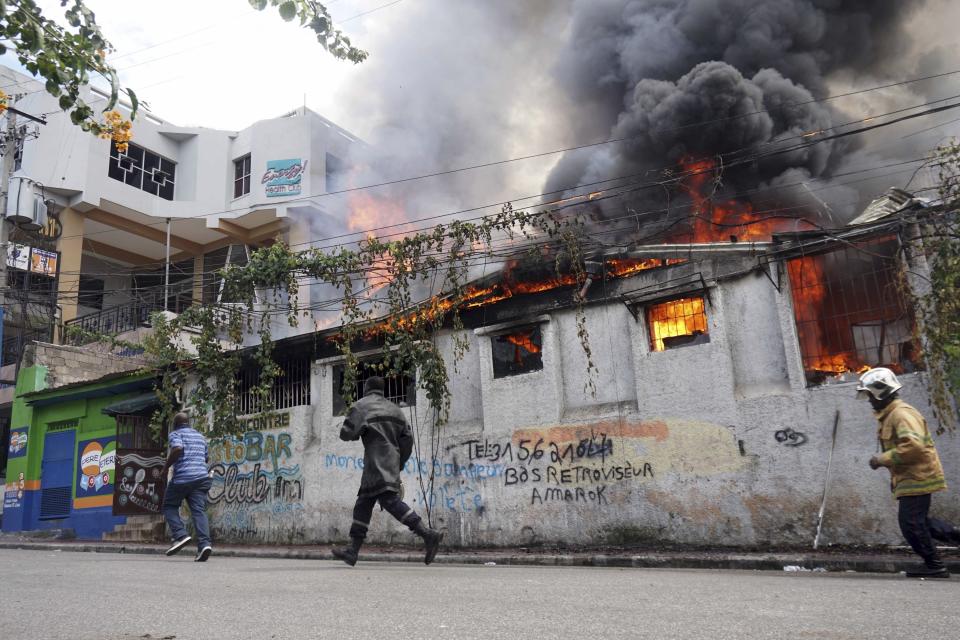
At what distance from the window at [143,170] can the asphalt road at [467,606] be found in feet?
80.8

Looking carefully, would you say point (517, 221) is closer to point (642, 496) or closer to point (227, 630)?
point (642, 496)

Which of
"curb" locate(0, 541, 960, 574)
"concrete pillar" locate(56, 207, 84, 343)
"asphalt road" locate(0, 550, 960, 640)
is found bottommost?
"curb" locate(0, 541, 960, 574)

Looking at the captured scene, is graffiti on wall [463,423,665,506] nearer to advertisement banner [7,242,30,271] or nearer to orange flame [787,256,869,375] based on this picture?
orange flame [787,256,869,375]

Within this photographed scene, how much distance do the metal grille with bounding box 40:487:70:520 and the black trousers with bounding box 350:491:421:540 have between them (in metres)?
12.9

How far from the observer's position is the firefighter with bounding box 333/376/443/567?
654cm

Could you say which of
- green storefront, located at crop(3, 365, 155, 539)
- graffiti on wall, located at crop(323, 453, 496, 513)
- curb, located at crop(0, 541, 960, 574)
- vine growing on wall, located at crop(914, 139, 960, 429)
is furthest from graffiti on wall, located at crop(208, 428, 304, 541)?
vine growing on wall, located at crop(914, 139, 960, 429)

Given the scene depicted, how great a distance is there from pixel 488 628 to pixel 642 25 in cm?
1622

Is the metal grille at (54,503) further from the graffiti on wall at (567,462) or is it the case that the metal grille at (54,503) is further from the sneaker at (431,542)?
the sneaker at (431,542)

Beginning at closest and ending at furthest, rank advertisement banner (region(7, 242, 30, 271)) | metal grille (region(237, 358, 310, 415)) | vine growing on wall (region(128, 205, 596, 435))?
vine growing on wall (region(128, 205, 596, 435)) < metal grille (region(237, 358, 310, 415)) < advertisement banner (region(7, 242, 30, 271))

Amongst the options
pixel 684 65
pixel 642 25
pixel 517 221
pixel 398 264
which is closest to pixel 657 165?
pixel 684 65

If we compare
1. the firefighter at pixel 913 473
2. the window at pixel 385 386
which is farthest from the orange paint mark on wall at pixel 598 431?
the firefighter at pixel 913 473

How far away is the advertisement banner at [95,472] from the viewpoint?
15430 mm

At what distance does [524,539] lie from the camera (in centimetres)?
987

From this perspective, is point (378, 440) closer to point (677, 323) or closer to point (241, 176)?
point (677, 323)
